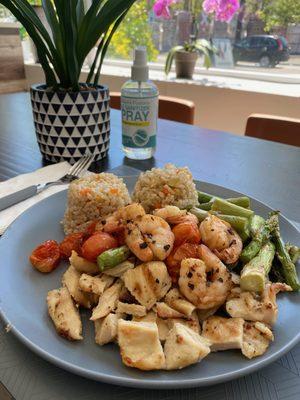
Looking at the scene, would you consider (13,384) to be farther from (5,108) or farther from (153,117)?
(5,108)

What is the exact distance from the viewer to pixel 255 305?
50cm

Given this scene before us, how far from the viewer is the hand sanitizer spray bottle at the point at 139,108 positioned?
974 mm

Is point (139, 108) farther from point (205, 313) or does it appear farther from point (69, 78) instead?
point (205, 313)

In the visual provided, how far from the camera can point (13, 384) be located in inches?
16.9

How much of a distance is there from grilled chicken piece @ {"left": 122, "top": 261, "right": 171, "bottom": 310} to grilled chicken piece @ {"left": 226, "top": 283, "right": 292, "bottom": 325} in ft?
0.33

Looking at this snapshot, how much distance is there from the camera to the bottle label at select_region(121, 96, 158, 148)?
994mm

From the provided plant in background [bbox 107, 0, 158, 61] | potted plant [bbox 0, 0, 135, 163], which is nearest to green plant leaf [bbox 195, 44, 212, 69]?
plant in background [bbox 107, 0, 158, 61]

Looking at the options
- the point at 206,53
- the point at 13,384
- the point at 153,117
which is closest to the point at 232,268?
the point at 13,384

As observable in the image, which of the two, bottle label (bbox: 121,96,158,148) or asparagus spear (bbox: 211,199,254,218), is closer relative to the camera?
asparagus spear (bbox: 211,199,254,218)

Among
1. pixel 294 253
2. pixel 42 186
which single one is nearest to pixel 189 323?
pixel 294 253

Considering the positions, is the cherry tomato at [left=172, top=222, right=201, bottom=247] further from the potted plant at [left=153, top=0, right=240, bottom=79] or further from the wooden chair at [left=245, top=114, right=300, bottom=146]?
the potted plant at [left=153, top=0, right=240, bottom=79]

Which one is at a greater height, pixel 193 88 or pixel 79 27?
pixel 79 27

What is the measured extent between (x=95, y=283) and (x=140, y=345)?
14cm

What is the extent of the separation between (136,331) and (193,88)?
2.27 metres
